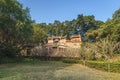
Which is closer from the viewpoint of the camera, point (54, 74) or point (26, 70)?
point (54, 74)

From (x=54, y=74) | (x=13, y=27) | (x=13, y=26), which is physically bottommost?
(x=54, y=74)

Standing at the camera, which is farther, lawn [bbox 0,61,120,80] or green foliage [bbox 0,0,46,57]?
green foliage [bbox 0,0,46,57]

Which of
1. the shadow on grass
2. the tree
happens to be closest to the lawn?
the shadow on grass

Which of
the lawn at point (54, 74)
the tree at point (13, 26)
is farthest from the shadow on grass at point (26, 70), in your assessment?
the tree at point (13, 26)

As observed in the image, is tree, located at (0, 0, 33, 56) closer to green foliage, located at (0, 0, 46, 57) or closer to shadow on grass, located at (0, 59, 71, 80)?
green foliage, located at (0, 0, 46, 57)

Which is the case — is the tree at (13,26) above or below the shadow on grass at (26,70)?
above

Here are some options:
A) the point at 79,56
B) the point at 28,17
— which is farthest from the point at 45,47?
the point at 28,17

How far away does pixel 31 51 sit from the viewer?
41094mm

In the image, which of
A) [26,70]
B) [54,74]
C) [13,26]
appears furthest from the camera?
[13,26]

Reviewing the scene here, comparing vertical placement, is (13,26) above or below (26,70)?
above

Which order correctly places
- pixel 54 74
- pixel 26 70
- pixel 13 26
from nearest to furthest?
1. pixel 54 74
2. pixel 26 70
3. pixel 13 26

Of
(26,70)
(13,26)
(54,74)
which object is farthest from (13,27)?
(54,74)

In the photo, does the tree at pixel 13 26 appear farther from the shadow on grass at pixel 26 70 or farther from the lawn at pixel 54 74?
the lawn at pixel 54 74

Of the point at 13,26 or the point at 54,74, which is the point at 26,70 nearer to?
the point at 54,74
